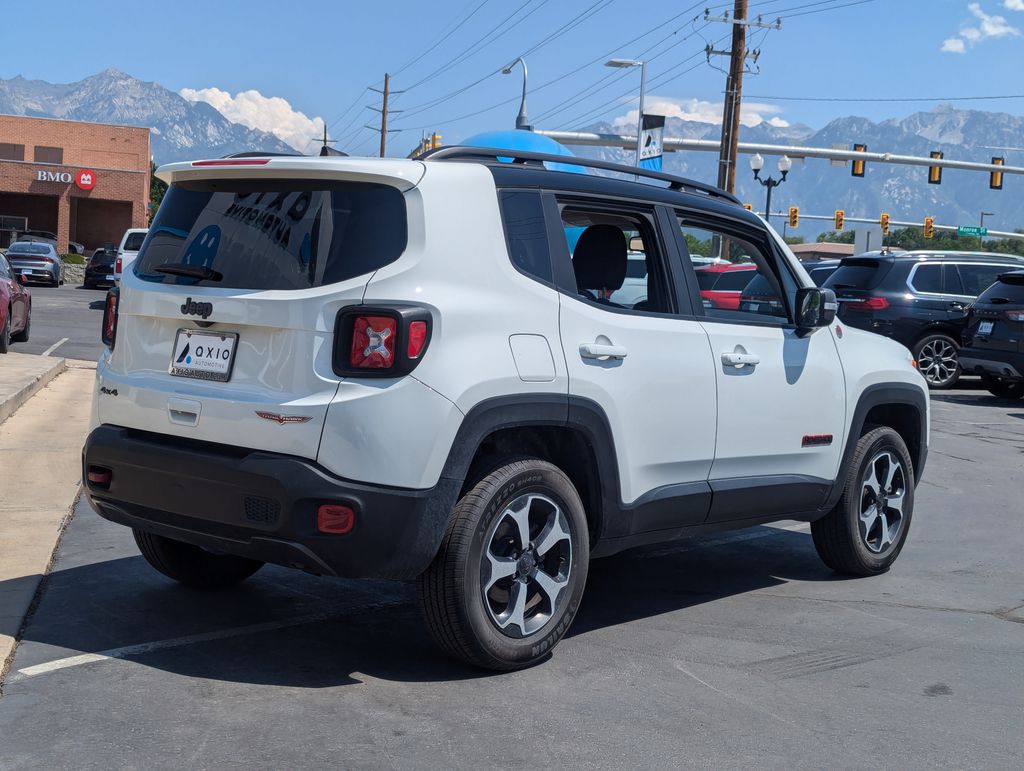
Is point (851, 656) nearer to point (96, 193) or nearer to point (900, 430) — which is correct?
point (900, 430)

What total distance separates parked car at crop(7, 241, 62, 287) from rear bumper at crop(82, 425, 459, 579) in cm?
3719

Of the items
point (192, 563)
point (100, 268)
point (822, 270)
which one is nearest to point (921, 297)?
point (822, 270)

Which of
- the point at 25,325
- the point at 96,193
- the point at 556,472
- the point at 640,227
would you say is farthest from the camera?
Answer: the point at 96,193

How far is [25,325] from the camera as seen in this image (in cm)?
1820

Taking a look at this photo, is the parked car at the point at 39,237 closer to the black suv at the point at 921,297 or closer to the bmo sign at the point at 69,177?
the bmo sign at the point at 69,177

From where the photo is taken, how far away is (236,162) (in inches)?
181

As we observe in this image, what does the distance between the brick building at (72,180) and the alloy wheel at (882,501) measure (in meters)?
55.0

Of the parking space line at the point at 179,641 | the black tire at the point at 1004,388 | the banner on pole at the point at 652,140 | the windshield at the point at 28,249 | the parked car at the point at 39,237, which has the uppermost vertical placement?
the banner on pole at the point at 652,140

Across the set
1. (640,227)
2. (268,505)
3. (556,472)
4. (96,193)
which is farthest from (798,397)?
(96,193)

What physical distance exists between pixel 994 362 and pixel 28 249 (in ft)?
106

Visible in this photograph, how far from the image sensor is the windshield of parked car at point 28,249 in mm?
39062

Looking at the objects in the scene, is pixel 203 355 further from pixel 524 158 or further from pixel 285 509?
pixel 524 158

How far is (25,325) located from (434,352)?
51.3 feet

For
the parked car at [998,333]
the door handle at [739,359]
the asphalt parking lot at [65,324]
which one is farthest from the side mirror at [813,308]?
the asphalt parking lot at [65,324]
